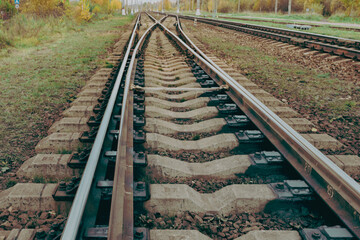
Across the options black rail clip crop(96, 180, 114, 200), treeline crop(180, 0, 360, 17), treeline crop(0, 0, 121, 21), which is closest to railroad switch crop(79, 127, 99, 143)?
black rail clip crop(96, 180, 114, 200)

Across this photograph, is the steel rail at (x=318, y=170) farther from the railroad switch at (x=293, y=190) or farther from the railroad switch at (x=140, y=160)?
the railroad switch at (x=140, y=160)

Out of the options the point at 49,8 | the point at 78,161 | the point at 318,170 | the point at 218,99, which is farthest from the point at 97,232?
the point at 49,8

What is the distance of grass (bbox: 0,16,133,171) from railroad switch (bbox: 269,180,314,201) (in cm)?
232

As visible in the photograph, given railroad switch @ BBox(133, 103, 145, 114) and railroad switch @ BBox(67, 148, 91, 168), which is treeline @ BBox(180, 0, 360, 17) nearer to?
railroad switch @ BBox(133, 103, 145, 114)

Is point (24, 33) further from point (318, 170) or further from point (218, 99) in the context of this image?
point (318, 170)

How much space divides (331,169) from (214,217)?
2.72 ft

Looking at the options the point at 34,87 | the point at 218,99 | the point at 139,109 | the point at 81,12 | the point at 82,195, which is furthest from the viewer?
the point at 81,12

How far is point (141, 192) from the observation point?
1.94m

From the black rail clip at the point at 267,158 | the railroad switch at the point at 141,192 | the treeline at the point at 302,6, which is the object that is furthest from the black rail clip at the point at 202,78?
the treeline at the point at 302,6

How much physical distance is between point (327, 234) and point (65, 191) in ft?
5.25

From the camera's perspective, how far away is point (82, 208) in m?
1.60

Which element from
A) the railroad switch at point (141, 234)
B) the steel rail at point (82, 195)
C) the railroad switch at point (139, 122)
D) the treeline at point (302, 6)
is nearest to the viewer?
the steel rail at point (82, 195)

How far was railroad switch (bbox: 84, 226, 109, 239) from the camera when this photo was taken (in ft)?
5.03

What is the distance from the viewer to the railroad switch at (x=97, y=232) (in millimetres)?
1532
